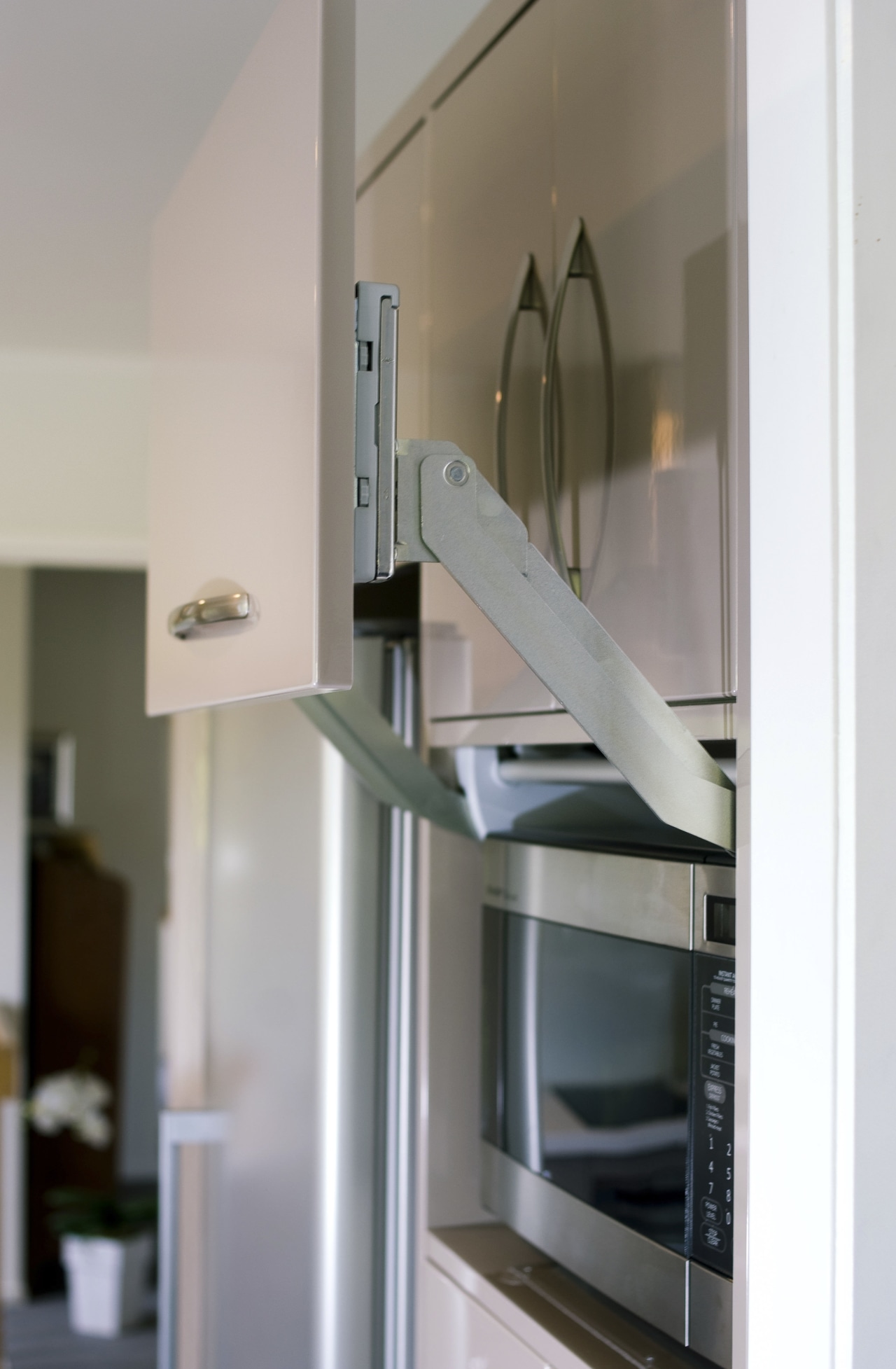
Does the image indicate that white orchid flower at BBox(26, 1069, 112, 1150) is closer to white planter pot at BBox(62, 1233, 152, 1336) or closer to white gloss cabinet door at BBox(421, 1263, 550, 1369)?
white planter pot at BBox(62, 1233, 152, 1336)

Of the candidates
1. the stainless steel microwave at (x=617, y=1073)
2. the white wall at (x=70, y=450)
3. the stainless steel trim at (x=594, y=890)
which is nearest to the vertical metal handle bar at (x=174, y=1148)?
the stainless steel microwave at (x=617, y=1073)

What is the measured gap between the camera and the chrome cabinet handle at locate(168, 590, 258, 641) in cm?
72

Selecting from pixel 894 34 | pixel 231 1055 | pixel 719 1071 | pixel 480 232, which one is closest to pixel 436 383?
pixel 480 232

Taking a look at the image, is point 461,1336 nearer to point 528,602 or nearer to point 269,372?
point 528,602

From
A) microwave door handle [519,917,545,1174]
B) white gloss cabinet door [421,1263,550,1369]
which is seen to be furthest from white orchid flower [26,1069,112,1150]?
microwave door handle [519,917,545,1174]

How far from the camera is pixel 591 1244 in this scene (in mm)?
978

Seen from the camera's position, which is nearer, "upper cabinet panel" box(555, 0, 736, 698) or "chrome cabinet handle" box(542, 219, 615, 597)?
"upper cabinet panel" box(555, 0, 736, 698)

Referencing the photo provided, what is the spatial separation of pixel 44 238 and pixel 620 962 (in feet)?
4.97

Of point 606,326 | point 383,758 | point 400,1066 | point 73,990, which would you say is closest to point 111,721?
point 73,990

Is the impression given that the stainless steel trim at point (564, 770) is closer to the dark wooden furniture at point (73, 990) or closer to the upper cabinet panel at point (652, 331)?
the upper cabinet panel at point (652, 331)

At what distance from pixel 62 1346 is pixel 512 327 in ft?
11.8

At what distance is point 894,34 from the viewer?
68 cm

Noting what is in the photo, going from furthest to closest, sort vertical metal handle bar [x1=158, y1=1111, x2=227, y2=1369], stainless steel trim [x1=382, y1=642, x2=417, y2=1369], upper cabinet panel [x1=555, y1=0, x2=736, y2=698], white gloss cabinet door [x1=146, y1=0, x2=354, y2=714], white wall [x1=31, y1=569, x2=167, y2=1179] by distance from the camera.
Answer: white wall [x1=31, y1=569, x2=167, y2=1179], vertical metal handle bar [x1=158, y1=1111, x2=227, y2=1369], stainless steel trim [x1=382, y1=642, x2=417, y2=1369], upper cabinet panel [x1=555, y1=0, x2=736, y2=698], white gloss cabinet door [x1=146, y1=0, x2=354, y2=714]

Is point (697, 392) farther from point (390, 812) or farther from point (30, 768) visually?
point (30, 768)
